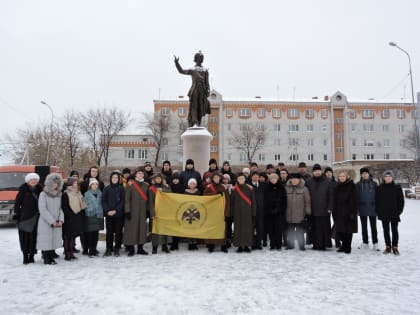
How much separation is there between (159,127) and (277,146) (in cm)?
2037

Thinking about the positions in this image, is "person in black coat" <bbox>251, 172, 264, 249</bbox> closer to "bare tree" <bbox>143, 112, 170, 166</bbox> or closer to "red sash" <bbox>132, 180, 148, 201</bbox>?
"red sash" <bbox>132, 180, 148, 201</bbox>

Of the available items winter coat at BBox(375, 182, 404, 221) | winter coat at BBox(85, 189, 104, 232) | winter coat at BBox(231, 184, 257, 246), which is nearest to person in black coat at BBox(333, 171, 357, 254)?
winter coat at BBox(375, 182, 404, 221)

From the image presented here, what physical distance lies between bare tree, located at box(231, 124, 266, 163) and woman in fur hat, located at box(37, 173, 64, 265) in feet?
160

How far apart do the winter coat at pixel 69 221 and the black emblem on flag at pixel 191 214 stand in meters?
2.27

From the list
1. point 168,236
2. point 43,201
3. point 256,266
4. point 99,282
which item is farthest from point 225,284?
point 43,201

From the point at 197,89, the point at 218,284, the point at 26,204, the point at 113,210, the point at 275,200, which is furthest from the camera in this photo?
the point at 197,89

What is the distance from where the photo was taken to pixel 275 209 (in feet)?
25.1

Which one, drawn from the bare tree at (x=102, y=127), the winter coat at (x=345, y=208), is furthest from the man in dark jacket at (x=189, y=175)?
the bare tree at (x=102, y=127)

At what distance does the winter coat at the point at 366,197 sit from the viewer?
7.68m

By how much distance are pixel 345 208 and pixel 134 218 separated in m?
4.73

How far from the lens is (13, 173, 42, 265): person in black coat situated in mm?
6574

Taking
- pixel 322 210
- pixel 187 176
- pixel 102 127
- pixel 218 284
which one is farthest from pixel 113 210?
pixel 102 127

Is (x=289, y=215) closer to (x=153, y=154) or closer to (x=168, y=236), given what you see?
(x=168, y=236)

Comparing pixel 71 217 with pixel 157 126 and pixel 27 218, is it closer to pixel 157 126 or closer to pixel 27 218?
pixel 27 218
